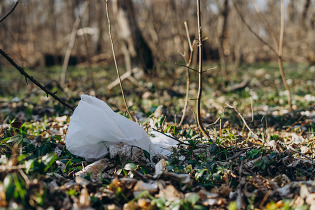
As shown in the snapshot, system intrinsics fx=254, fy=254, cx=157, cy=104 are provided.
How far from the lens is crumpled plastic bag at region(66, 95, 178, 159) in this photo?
1934 millimetres

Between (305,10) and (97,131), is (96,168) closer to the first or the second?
(97,131)

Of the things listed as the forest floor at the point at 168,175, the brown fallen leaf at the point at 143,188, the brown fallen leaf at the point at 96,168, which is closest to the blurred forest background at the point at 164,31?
the forest floor at the point at 168,175

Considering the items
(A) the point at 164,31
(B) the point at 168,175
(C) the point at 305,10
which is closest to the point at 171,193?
(B) the point at 168,175

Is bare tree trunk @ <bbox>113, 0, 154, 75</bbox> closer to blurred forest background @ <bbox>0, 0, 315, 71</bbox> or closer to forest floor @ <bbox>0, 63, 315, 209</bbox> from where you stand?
blurred forest background @ <bbox>0, 0, 315, 71</bbox>

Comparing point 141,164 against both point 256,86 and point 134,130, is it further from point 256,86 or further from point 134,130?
point 256,86

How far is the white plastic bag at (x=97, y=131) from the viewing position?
1934mm

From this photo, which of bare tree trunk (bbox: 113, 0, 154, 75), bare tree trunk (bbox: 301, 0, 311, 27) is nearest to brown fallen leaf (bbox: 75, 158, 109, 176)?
bare tree trunk (bbox: 113, 0, 154, 75)

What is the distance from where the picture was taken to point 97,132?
1950 millimetres

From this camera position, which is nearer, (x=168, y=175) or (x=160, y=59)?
(x=168, y=175)

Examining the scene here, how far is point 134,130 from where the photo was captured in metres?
2.12

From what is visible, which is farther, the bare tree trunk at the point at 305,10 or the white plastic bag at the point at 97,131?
the bare tree trunk at the point at 305,10

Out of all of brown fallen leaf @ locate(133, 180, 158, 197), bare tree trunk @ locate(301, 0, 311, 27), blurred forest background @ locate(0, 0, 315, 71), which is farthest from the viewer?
bare tree trunk @ locate(301, 0, 311, 27)

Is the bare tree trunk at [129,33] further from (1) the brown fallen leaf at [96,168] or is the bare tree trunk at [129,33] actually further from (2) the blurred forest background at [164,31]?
(1) the brown fallen leaf at [96,168]

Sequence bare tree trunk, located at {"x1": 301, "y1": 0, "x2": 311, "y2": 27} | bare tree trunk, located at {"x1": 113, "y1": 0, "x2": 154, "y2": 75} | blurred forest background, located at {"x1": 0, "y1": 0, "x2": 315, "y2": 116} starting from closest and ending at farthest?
1. blurred forest background, located at {"x1": 0, "y1": 0, "x2": 315, "y2": 116}
2. bare tree trunk, located at {"x1": 113, "y1": 0, "x2": 154, "y2": 75}
3. bare tree trunk, located at {"x1": 301, "y1": 0, "x2": 311, "y2": 27}
